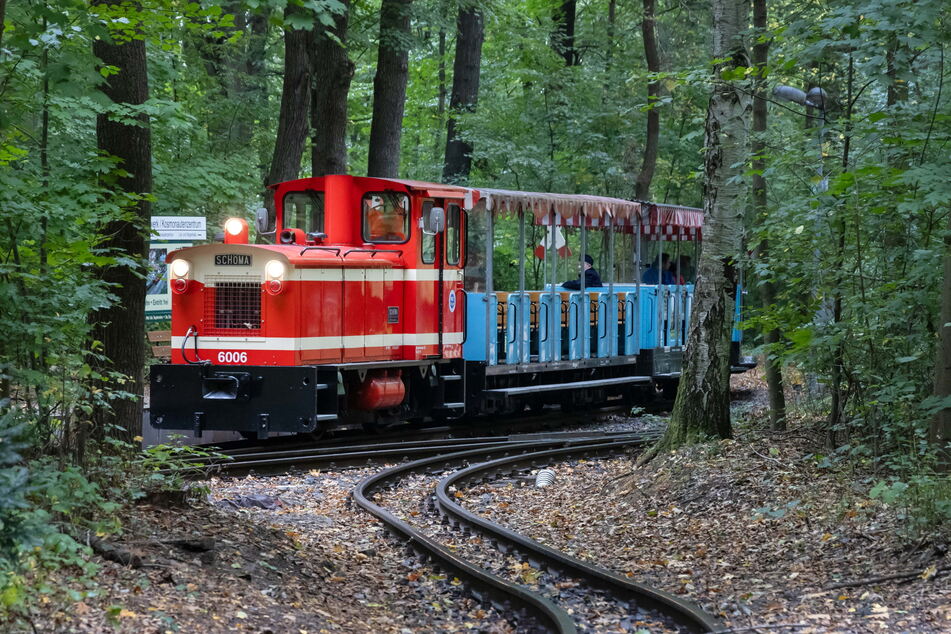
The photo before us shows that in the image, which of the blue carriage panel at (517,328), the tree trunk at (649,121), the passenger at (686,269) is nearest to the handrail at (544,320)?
the blue carriage panel at (517,328)

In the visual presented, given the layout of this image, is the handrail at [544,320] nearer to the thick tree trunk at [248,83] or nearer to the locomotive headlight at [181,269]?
the locomotive headlight at [181,269]

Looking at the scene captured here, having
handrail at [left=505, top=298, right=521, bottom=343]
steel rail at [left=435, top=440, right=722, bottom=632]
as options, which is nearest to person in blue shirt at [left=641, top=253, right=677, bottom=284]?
handrail at [left=505, top=298, right=521, bottom=343]

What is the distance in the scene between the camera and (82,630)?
16.1 feet

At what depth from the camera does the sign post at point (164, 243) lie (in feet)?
51.4

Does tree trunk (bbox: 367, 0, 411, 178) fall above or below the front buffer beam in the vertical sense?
above

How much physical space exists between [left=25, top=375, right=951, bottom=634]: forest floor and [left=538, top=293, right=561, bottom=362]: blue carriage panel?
5126 millimetres

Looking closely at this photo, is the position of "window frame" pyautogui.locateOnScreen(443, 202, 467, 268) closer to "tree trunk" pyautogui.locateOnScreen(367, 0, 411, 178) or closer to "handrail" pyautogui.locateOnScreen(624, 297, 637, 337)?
"handrail" pyautogui.locateOnScreen(624, 297, 637, 337)

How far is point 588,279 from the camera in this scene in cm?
1711

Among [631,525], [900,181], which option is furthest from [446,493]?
[900,181]

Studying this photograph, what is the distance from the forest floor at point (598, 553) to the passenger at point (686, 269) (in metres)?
8.49

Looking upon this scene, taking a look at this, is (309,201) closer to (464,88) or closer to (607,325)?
(607,325)

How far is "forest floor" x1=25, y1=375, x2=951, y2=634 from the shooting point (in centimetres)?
586

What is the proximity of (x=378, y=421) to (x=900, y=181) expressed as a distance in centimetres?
825

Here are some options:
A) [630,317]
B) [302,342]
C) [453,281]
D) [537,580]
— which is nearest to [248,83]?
[630,317]
